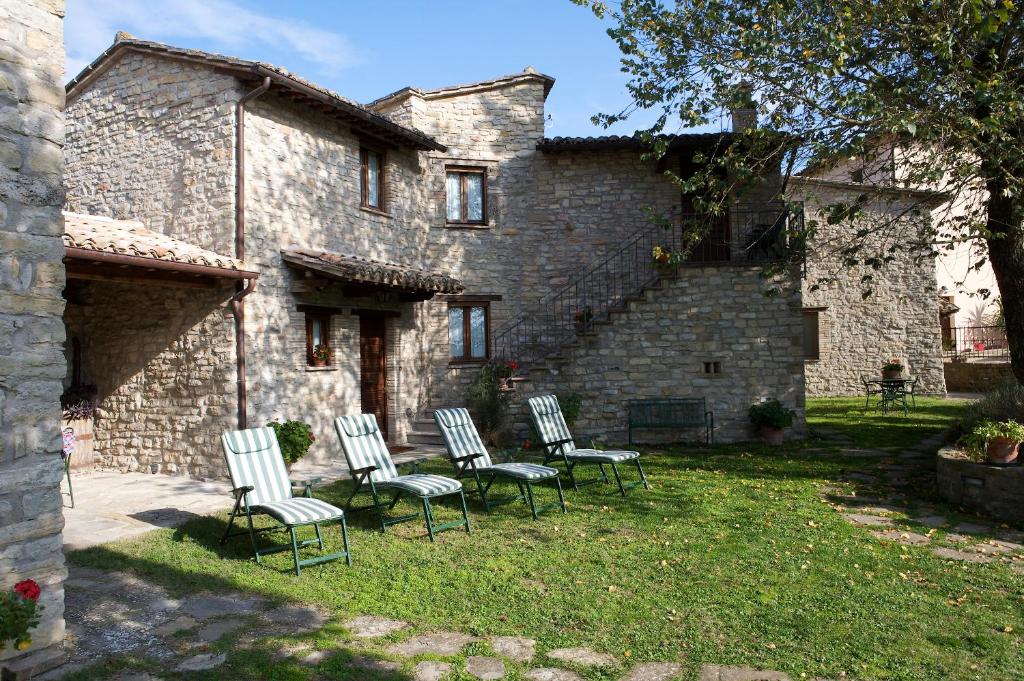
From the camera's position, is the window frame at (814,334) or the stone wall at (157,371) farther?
the window frame at (814,334)

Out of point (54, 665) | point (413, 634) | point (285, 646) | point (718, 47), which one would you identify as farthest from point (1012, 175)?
point (54, 665)

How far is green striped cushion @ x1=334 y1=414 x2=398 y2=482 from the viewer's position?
6.53 metres

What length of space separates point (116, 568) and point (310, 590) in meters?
1.62

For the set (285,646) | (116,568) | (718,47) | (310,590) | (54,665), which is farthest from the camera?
(718,47)

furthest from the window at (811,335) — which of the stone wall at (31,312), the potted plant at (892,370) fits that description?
the stone wall at (31,312)

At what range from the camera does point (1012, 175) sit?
6949 millimetres

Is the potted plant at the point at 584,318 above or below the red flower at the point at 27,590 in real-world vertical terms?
above

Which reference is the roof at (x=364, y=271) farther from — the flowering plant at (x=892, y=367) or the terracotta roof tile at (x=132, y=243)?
the flowering plant at (x=892, y=367)

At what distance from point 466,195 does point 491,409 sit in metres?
4.46

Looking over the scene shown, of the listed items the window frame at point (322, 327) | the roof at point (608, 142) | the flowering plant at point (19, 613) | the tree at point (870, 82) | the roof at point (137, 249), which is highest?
the roof at point (608, 142)

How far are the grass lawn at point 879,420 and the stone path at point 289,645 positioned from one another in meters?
8.30

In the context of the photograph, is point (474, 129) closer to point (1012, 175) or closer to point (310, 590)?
point (1012, 175)

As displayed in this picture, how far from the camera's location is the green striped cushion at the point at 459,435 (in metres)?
7.12

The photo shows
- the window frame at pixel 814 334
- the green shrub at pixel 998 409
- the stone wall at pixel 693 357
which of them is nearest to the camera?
the green shrub at pixel 998 409
